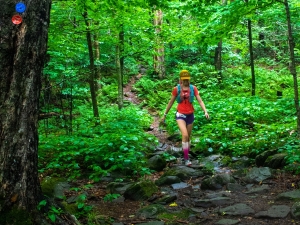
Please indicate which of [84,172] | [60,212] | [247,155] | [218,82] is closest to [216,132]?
[247,155]

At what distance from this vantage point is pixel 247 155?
7445 mm

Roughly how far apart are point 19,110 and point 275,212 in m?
3.34

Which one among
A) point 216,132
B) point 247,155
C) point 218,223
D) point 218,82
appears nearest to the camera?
point 218,223

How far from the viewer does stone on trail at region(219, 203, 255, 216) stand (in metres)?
3.99

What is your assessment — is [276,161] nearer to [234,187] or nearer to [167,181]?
[234,187]

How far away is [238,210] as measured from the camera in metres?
4.07

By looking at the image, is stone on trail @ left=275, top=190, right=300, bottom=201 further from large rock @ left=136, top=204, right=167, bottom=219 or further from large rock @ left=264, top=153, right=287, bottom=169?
large rock @ left=136, top=204, right=167, bottom=219

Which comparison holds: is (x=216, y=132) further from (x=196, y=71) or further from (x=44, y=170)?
(x=196, y=71)

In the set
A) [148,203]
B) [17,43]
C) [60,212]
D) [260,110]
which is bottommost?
[148,203]

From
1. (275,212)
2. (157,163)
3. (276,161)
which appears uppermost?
(276,161)

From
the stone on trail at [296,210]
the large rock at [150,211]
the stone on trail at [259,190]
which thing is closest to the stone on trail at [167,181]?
the large rock at [150,211]

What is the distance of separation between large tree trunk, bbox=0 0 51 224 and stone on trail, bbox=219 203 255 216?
2.50m

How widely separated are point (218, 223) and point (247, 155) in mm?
4100

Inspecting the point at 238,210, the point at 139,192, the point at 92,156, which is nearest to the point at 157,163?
the point at 92,156
